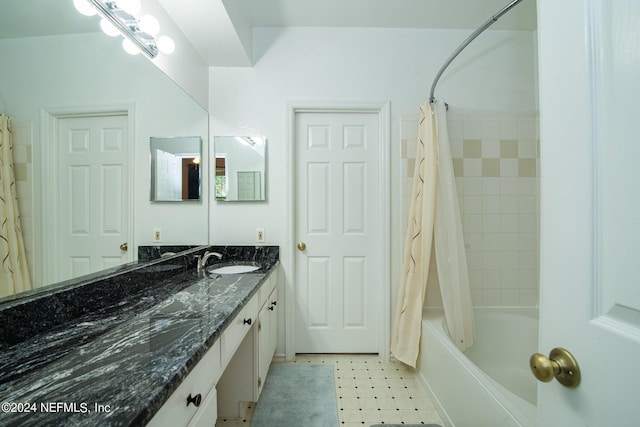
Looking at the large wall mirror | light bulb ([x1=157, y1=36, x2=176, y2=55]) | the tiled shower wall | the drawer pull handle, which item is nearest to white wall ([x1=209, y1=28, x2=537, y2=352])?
the tiled shower wall

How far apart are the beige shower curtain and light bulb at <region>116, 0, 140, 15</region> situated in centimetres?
175

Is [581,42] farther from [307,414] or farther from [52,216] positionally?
[307,414]

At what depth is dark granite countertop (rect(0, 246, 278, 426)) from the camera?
0.47 meters

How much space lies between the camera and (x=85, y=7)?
94 cm

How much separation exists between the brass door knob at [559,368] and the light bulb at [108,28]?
5.96ft

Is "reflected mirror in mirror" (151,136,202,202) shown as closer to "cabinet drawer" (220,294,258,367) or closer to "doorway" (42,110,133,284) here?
"doorway" (42,110,133,284)

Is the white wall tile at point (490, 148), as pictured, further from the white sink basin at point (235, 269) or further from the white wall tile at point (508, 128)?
the white sink basin at point (235, 269)

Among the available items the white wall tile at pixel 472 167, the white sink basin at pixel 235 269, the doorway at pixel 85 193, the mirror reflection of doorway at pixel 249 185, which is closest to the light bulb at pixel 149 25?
the doorway at pixel 85 193

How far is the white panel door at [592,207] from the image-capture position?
15.0 inches

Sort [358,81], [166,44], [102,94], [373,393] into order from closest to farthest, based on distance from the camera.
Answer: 1. [102,94]
2. [166,44]
3. [373,393]
4. [358,81]

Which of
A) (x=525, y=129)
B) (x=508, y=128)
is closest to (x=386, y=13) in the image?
(x=508, y=128)

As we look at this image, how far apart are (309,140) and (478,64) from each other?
1.48 metres

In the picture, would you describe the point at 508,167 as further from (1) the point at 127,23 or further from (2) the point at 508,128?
(1) the point at 127,23

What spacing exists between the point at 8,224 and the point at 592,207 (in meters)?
1.49
